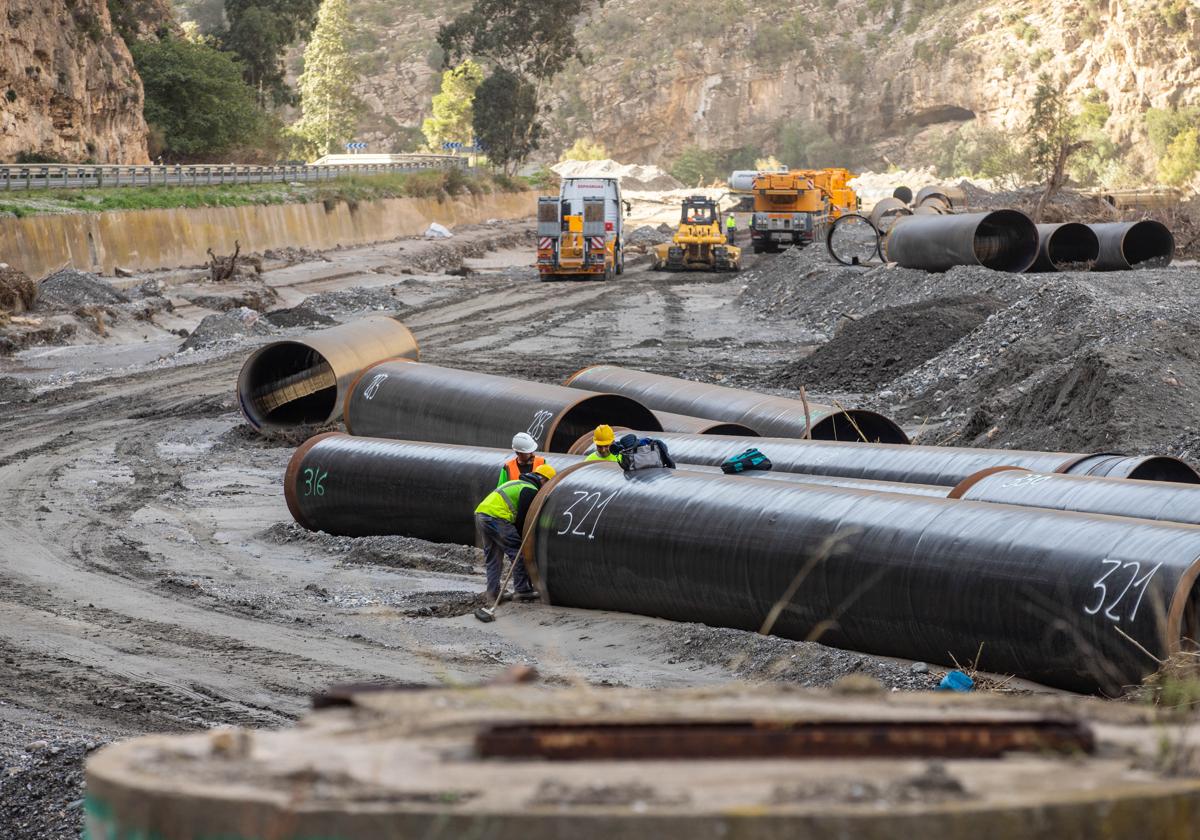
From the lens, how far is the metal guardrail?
1630 inches

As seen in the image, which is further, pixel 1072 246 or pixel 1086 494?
pixel 1072 246

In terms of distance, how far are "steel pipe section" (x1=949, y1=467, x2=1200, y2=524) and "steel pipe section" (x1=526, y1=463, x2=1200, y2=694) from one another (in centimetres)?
116

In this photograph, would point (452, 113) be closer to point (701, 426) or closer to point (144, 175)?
point (144, 175)

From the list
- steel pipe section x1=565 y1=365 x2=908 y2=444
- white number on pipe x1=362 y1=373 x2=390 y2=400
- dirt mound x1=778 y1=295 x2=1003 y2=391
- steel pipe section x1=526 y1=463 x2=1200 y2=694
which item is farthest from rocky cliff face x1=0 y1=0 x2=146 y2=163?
steel pipe section x1=526 y1=463 x2=1200 y2=694

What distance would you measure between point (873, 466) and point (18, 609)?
24.0 ft

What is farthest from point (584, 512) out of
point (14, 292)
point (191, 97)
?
point (191, 97)

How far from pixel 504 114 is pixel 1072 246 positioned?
54636 millimetres

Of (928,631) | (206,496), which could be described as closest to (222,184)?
(206,496)

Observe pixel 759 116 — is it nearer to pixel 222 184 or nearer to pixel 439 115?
pixel 439 115

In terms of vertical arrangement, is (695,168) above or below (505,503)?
above

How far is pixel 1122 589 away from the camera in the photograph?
7.64 meters

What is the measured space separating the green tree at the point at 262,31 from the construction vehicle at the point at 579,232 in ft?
113

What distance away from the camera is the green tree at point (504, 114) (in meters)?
83.2

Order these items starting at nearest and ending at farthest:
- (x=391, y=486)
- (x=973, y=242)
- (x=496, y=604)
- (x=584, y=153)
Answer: (x=496, y=604) < (x=391, y=486) < (x=973, y=242) < (x=584, y=153)
